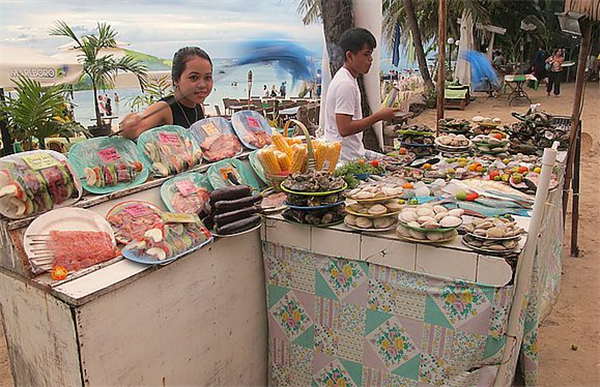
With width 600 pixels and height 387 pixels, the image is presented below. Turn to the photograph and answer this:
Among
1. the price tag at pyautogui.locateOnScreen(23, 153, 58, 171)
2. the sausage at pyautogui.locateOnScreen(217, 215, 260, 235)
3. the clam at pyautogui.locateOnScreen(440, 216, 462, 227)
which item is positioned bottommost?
the sausage at pyautogui.locateOnScreen(217, 215, 260, 235)

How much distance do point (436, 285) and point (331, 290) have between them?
1.55 feet

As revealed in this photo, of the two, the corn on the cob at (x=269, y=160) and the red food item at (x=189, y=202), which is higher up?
the corn on the cob at (x=269, y=160)

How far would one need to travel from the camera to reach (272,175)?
8.20 ft

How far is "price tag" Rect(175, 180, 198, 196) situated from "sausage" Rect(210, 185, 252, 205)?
0.54 feet

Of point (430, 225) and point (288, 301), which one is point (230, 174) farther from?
point (430, 225)

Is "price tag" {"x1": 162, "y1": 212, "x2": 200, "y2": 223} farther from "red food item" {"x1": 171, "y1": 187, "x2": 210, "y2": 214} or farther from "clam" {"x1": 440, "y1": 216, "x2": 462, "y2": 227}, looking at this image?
"clam" {"x1": 440, "y1": 216, "x2": 462, "y2": 227}

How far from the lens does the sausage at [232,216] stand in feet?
6.51

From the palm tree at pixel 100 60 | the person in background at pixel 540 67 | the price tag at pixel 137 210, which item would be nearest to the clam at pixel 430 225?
the price tag at pixel 137 210

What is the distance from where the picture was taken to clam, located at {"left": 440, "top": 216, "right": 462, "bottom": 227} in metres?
1.81

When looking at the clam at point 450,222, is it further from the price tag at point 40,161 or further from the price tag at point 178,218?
the price tag at point 40,161

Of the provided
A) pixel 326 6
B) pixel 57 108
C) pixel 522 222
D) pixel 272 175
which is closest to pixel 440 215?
pixel 522 222

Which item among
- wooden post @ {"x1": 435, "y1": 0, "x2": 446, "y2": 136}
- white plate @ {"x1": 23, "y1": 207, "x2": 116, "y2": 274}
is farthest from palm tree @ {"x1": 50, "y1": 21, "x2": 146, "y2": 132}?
white plate @ {"x1": 23, "y1": 207, "x2": 116, "y2": 274}

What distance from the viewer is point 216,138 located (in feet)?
8.47

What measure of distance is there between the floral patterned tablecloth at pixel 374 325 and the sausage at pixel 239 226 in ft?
0.66
